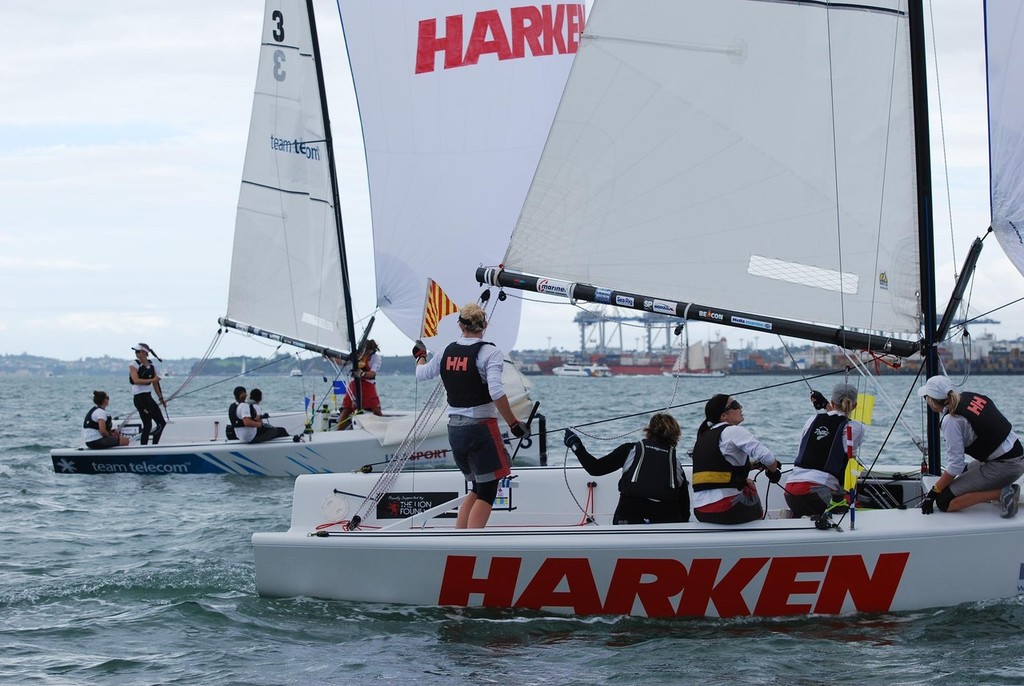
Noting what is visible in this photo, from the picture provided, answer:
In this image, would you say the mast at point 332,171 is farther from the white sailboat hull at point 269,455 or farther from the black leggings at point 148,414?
the black leggings at point 148,414

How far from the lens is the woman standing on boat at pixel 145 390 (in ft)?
46.5

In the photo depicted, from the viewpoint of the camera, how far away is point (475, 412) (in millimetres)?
6340

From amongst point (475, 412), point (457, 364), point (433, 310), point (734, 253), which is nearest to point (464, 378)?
point (457, 364)

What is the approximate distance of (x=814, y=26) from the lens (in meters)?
6.47

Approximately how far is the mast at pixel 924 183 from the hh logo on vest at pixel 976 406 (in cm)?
43

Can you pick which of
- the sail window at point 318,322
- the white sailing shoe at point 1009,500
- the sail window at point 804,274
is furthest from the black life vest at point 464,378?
the sail window at point 318,322

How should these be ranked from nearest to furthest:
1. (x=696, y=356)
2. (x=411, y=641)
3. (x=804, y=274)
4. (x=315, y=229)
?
1. (x=411, y=641)
2. (x=804, y=274)
3. (x=315, y=229)
4. (x=696, y=356)

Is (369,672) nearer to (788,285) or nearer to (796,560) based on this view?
(796,560)

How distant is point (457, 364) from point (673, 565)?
1590 millimetres

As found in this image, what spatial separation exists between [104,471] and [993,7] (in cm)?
1109

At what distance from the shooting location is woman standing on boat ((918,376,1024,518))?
5910mm

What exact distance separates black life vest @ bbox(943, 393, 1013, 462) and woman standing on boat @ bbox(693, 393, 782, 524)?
101 centimetres

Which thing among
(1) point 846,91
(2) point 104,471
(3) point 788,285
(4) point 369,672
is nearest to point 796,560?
(3) point 788,285

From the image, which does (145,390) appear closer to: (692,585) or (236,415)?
(236,415)
